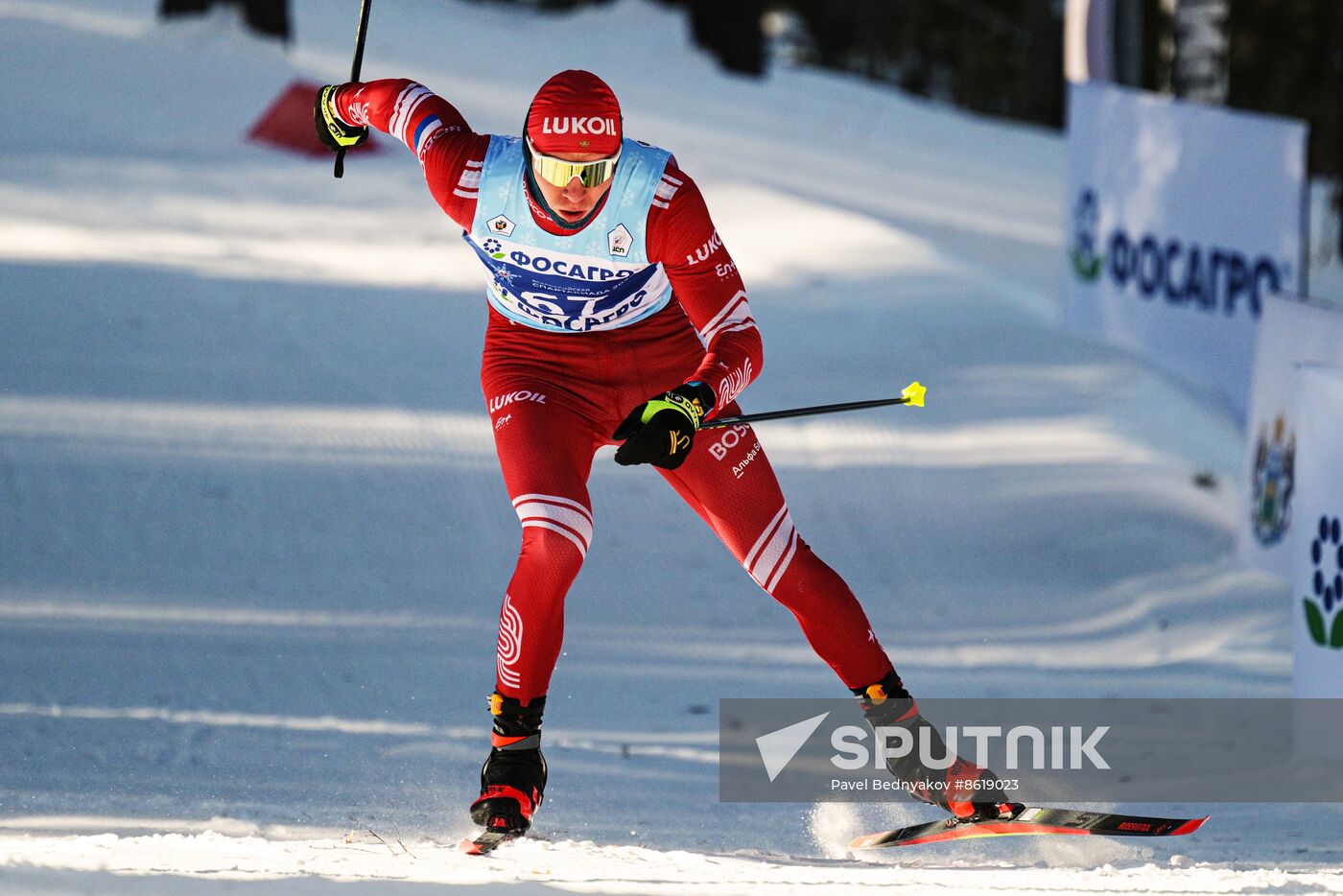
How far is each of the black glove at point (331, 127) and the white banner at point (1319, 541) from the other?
3.31 m

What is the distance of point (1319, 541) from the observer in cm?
594

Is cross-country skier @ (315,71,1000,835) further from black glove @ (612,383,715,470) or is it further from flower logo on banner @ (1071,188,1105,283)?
flower logo on banner @ (1071,188,1105,283)

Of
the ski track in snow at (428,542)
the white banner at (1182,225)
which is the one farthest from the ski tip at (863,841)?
the white banner at (1182,225)

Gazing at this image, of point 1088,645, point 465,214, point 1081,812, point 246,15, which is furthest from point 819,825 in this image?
point 246,15

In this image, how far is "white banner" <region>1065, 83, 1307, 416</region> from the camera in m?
9.31

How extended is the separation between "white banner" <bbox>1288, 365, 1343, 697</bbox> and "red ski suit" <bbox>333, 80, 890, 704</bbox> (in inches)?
76.6

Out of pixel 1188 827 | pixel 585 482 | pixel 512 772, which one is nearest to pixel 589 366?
pixel 585 482

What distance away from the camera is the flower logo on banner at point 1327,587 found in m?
5.76

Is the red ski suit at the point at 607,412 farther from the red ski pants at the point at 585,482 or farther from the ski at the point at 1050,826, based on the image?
the ski at the point at 1050,826

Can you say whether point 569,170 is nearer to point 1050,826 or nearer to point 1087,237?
point 1050,826

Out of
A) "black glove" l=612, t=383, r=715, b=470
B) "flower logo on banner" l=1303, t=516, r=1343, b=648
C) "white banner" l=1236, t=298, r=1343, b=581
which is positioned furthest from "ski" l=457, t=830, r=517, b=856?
"white banner" l=1236, t=298, r=1343, b=581

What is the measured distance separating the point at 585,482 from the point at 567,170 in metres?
0.76

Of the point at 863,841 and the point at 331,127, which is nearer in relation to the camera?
the point at 863,841

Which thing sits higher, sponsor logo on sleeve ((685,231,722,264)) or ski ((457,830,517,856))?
sponsor logo on sleeve ((685,231,722,264))
